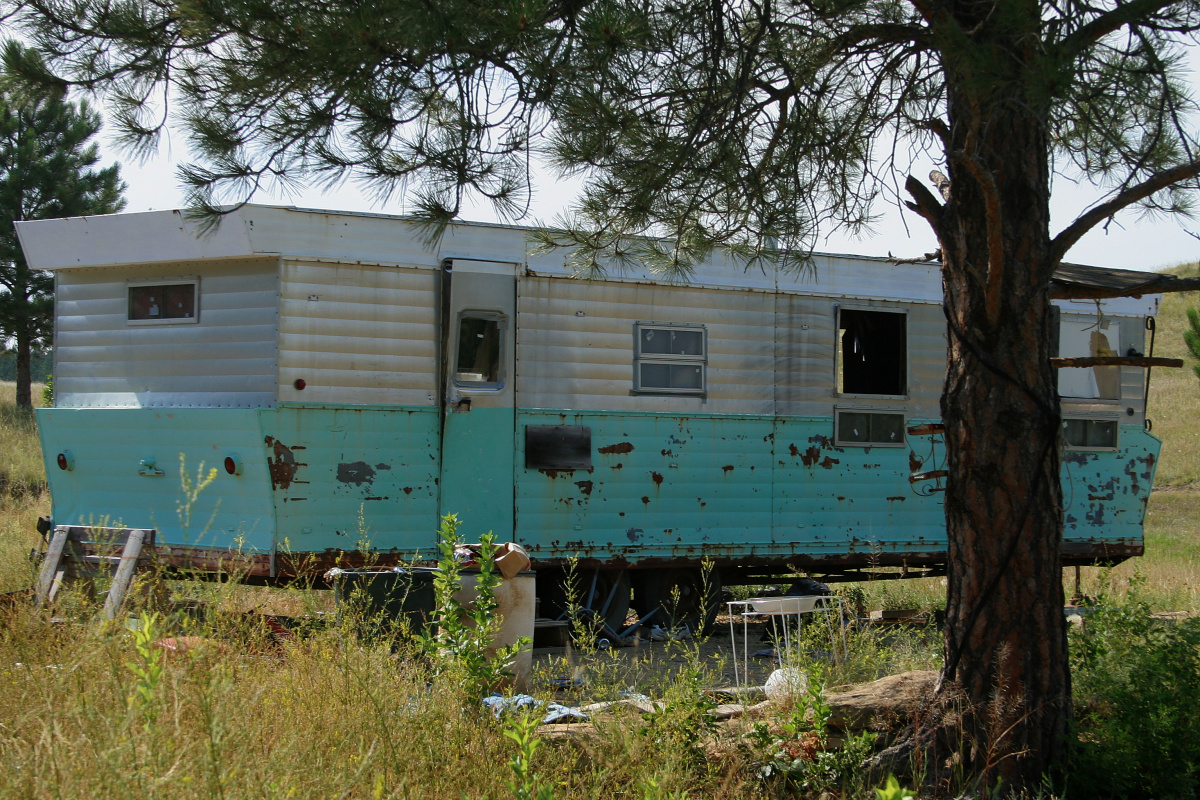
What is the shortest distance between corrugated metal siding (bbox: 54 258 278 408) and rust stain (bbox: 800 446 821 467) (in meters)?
4.23

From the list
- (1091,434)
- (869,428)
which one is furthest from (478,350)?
(1091,434)

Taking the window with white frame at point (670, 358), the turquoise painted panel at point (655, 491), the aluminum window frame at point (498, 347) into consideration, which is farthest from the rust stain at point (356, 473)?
the window with white frame at point (670, 358)

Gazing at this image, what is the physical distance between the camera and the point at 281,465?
667 centimetres

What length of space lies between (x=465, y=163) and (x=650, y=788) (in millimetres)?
2746

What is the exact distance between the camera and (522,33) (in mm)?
3891

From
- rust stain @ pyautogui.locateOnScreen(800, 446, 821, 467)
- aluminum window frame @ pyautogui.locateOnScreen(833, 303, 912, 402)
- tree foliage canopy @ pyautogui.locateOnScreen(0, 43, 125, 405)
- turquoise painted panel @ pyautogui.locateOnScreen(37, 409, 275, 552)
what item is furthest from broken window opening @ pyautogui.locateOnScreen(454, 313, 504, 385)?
tree foliage canopy @ pyautogui.locateOnScreen(0, 43, 125, 405)

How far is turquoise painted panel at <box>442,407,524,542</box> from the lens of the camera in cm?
721

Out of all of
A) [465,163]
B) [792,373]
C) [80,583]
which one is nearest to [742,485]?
[792,373]

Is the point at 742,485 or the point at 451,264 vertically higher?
the point at 451,264

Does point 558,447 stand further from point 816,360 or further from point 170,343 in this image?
point 170,343

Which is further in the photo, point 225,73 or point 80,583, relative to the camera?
point 80,583

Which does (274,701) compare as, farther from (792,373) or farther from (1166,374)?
(1166,374)

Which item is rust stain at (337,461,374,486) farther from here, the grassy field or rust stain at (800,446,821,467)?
rust stain at (800,446,821,467)

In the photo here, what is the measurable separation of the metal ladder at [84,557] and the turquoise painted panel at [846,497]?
15.7 feet
